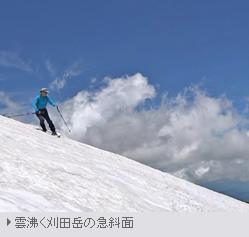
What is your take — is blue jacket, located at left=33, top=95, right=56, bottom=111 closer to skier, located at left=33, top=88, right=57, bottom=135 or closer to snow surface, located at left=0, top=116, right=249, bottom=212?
skier, located at left=33, top=88, right=57, bottom=135

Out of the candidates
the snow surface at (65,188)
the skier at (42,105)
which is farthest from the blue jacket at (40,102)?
the snow surface at (65,188)

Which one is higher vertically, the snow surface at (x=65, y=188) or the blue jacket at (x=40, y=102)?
the blue jacket at (x=40, y=102)

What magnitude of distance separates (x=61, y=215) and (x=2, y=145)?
721cm

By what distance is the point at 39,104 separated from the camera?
24.8 meters

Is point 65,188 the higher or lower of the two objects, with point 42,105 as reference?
lower

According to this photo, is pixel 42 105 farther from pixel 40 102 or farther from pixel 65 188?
pixel 65 188

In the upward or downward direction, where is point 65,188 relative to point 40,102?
downward

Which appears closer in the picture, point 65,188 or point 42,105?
point 65,188

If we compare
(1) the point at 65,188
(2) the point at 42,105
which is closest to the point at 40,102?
(2) the point at 42,105

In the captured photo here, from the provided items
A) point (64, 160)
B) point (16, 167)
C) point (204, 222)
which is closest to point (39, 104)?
point (64, 160)

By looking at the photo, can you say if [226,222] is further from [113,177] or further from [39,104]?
[39,104]

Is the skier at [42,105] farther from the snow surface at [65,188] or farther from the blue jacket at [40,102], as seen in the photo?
the snow surface at [65,188]

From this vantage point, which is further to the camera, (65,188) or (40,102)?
(40,102)

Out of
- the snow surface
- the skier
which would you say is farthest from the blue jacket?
the snow surface
